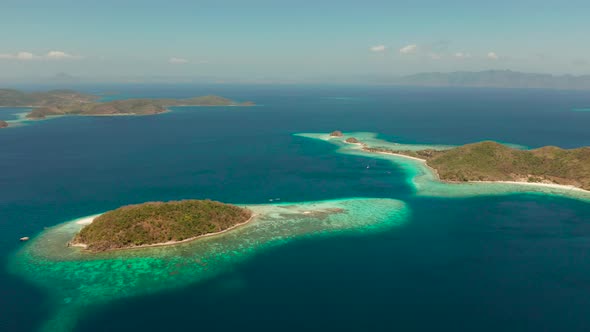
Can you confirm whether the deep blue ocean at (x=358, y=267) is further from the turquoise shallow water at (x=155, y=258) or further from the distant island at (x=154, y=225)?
the distant island at (x=154, y=225)

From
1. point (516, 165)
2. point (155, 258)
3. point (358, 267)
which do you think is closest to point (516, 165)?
point (516, 165)

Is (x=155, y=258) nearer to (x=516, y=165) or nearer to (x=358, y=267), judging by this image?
(x=358, y=267)

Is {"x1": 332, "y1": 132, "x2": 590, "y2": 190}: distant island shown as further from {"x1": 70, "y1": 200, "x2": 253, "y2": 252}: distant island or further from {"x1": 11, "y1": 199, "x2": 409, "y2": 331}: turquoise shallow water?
{"x1": 70, "y1": 200, "x2": 253, "y2": 252}: distant island

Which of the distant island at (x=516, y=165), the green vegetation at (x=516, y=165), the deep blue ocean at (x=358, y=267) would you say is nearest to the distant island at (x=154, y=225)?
the deep blue ocean at (x=358, y=267)

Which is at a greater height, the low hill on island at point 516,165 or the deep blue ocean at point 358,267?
the low hill on island at point 516,165

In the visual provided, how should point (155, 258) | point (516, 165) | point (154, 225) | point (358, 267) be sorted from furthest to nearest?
point (516, 165) < point (154, 225) < point (155, 258) < point (358, 267)

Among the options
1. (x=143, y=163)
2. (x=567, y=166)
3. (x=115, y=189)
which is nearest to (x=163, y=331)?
(x=115, y=189)

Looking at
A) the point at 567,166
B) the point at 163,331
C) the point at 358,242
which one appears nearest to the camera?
the point at 163,331

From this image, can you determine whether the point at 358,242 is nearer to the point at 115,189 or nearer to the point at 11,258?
the point at 11,258
